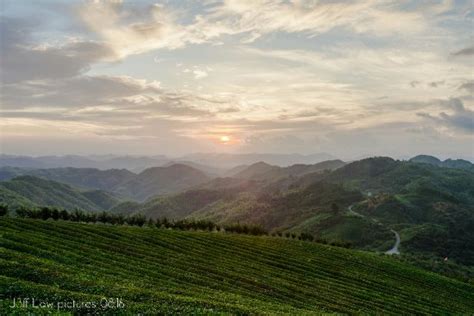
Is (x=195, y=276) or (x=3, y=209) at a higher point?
(x=3, y=209)

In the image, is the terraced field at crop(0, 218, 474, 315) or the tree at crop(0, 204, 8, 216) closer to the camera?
the terraced field at crop(0, 218, 474, 315)

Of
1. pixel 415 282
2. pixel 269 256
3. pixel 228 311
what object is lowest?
pixel 415 282

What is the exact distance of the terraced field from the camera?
26.2 meters

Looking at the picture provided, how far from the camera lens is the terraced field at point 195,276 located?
26172 millimetres

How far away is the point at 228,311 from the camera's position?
2708cm

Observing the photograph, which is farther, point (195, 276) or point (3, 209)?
point (3, 209)

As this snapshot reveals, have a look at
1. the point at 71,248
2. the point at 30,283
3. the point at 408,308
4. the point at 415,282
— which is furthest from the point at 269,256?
the point at 30,283

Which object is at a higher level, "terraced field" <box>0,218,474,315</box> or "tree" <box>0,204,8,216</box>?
"tree" <box>0,204,8,216</box>

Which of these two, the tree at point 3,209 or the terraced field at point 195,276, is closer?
the terraced field at point 195,276

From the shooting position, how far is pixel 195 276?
42844 millimetres

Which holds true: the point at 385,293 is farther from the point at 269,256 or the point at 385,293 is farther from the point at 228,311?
the point at 228,311

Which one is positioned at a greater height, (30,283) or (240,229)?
(30,283)

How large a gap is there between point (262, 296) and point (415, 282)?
45773 mm

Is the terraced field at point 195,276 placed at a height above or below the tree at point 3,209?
below
